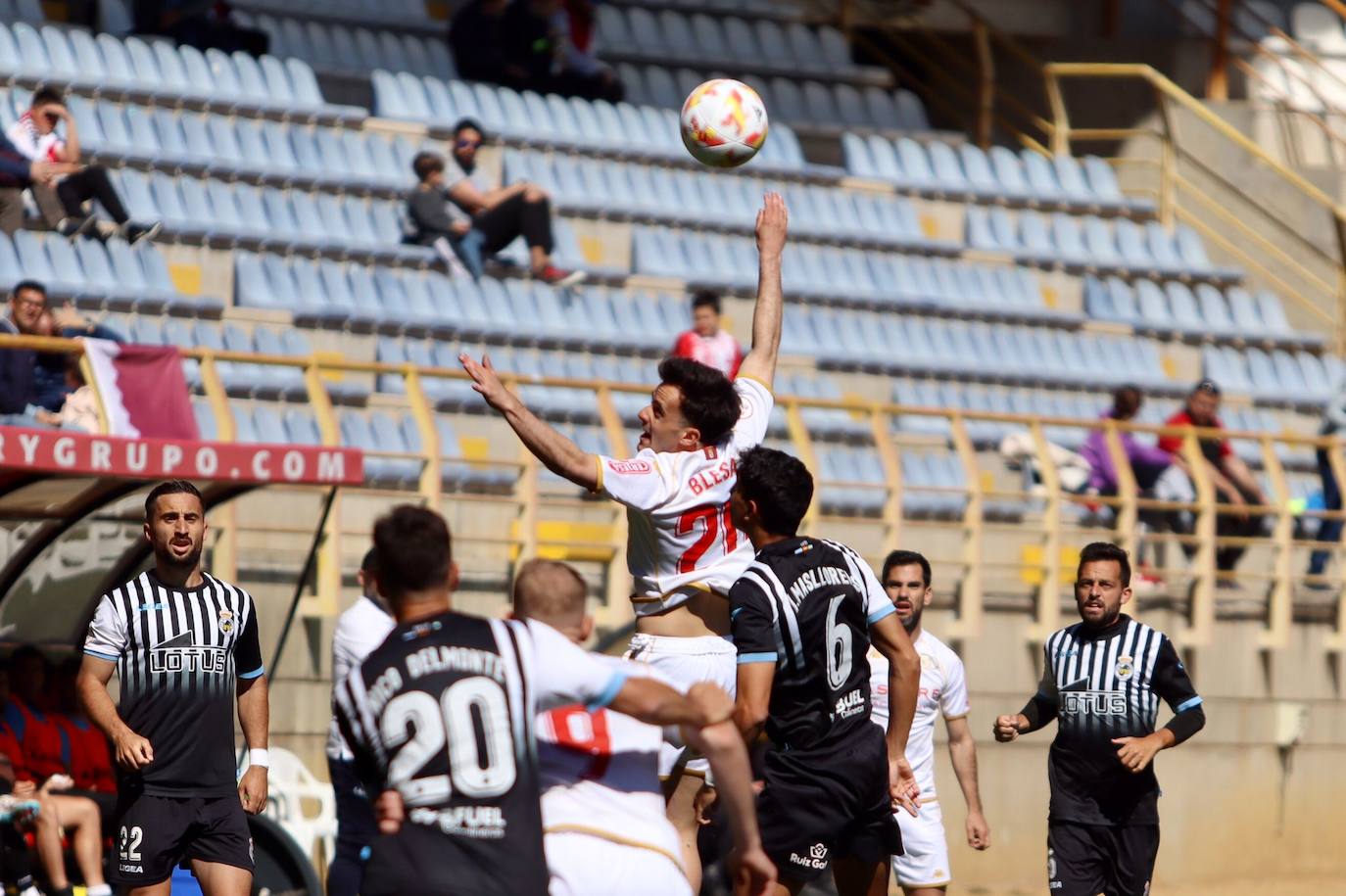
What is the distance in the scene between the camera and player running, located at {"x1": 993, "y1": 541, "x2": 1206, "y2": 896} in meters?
8.58

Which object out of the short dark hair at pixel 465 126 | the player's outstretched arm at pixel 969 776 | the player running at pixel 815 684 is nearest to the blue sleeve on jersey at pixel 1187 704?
the player's outstretched arm at pixel 969 776

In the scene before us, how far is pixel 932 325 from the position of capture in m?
18.6

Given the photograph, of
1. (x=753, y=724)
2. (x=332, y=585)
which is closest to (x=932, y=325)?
(x=332, y=585)

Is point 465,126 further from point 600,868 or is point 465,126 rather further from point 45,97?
point 600,868

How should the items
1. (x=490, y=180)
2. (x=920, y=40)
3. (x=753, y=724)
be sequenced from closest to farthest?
(x=753, y=724) → (x=490, y=180) → (x=920, y=40)

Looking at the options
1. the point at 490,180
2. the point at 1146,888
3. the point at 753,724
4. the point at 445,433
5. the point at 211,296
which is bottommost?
the point at 1146,888

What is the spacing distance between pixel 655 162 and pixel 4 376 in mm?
8265

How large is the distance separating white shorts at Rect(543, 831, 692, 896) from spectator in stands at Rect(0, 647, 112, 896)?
16.1 ft

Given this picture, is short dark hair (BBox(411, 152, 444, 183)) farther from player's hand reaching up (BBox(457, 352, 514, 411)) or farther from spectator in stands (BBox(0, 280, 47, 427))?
player's hand reaching up (BBox(457, 352, 514, 411))

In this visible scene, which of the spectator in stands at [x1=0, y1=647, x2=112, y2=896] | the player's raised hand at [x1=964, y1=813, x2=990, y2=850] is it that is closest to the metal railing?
the spectator in stands at [x1=0, y1=647, x2=112, y2=896]

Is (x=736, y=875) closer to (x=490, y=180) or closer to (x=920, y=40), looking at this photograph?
(x=490, y=180)

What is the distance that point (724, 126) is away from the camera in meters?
9.12

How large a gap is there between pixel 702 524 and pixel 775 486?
18.3 inches

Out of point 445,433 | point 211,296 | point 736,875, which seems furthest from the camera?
point 211,296
